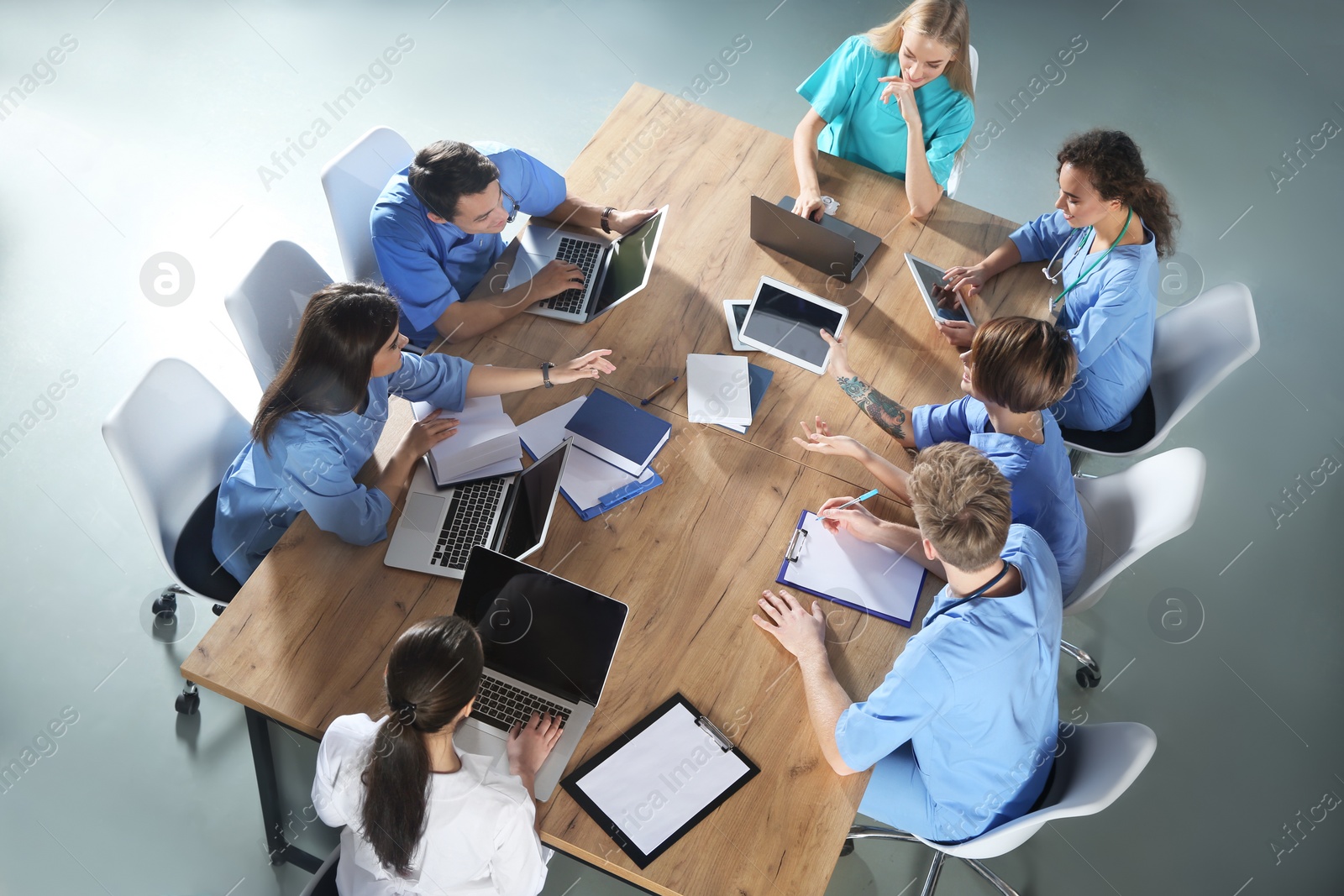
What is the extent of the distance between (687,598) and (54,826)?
75.0 inches

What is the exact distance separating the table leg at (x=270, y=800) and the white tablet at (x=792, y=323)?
A: 1609 millimetres

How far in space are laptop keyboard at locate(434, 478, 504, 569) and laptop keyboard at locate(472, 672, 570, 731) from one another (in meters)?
0.30

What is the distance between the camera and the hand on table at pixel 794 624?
2.04 meters

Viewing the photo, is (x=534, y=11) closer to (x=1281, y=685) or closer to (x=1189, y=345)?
(x=1189, y=345)

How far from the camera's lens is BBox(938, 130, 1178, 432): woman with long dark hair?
8.51 ft

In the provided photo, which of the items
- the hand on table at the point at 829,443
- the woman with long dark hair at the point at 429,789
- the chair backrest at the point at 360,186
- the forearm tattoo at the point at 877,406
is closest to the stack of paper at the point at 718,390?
the hand on table at the point at 829,443

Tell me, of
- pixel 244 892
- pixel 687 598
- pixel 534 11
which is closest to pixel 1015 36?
pixel 534 11

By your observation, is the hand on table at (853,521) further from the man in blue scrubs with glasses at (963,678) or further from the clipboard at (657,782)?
Result: the clipboard at (657,782)

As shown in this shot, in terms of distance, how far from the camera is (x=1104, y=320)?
2596 millimetres

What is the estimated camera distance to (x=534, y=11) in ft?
16.5

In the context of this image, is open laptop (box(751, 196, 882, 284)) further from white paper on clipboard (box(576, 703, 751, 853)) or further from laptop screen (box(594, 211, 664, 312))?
white paper on clipboard (box(576, 703, 751, 853))

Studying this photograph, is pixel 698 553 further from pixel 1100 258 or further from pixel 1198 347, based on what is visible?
pixel 1198 347

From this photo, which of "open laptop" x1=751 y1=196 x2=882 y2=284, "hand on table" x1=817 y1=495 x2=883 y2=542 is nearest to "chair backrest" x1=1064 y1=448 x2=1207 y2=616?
"hand on table" x1=817 y1=495 x2=883 y2=542

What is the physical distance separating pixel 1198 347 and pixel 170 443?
2.87m
